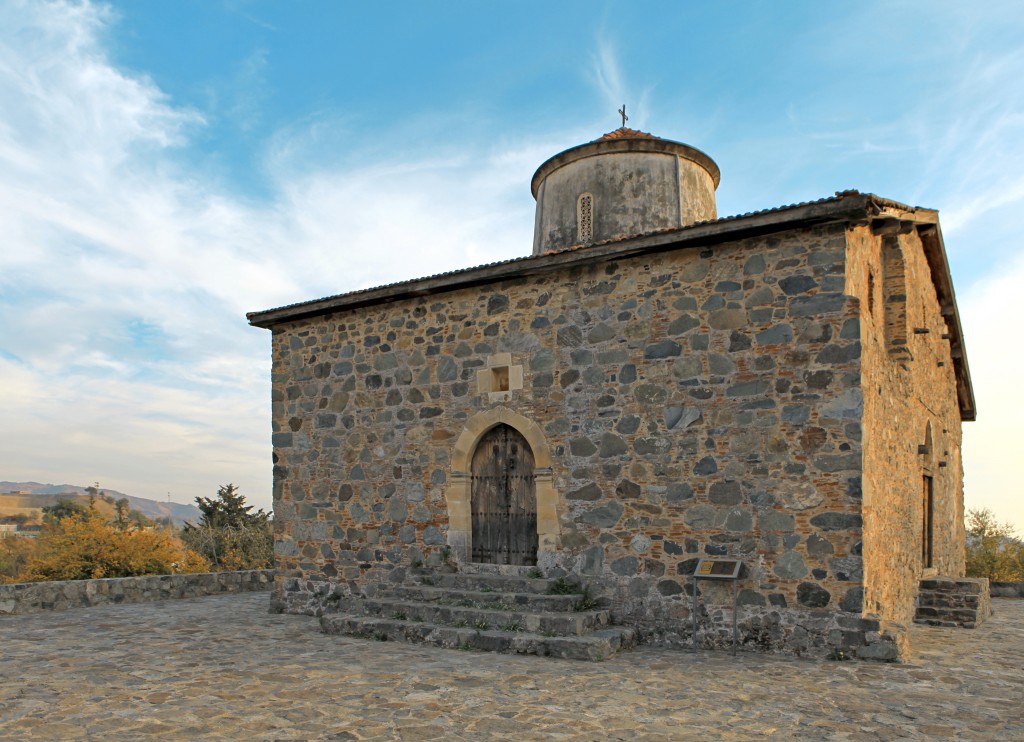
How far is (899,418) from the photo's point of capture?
→ 373 inches

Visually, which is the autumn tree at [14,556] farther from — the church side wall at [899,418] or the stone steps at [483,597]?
the church side wall at [899,418]

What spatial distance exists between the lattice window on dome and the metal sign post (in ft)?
22.0

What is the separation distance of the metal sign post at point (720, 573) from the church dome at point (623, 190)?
662 cm

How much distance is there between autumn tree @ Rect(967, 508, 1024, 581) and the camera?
54.5ft

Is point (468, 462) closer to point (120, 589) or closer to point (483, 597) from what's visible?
point (483, 597)

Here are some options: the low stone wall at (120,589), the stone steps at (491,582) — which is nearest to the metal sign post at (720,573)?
the stone steps at (491,582)

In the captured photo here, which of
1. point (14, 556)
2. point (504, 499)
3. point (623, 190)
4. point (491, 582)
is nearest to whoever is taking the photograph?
point (491, 582)

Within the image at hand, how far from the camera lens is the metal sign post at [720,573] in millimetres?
7352

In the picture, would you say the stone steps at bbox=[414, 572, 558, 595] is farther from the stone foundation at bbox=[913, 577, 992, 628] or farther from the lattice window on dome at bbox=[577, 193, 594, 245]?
the lattice window on dome at bbox=[577, 193, 594, 245]

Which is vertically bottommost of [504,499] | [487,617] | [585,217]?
[487,617]

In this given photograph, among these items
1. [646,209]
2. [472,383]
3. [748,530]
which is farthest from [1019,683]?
[646,209]

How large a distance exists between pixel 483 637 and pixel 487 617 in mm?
363

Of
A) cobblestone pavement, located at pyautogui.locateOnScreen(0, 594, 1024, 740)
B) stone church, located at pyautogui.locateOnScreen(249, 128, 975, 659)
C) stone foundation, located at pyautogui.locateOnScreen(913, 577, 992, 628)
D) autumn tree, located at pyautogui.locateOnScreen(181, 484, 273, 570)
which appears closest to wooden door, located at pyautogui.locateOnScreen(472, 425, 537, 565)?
stone church, located at pyautogui.locateOnScreen(249, 128, 975, 659)

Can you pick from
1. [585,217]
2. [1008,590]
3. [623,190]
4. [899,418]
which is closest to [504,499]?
[899,418]
